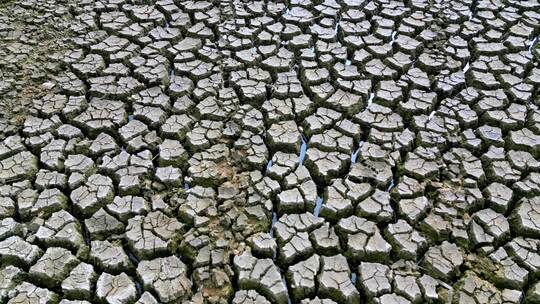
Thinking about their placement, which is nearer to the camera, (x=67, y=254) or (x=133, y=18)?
(x=67, y=254)

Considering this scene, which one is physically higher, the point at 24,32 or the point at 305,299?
the point at 24,32

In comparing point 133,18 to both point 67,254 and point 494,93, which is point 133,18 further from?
point 494,93

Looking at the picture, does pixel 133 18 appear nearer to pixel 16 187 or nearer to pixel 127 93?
pixel 127 93

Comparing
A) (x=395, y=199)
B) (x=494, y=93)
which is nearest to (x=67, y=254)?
(x=395, y=199)

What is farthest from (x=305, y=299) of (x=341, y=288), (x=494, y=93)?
(x=494, y=93)

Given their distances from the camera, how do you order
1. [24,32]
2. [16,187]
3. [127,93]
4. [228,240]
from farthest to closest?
[24,32], [127,93], [16,187], [228,240]

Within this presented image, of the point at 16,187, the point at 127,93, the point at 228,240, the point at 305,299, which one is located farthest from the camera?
the point at 127,93
